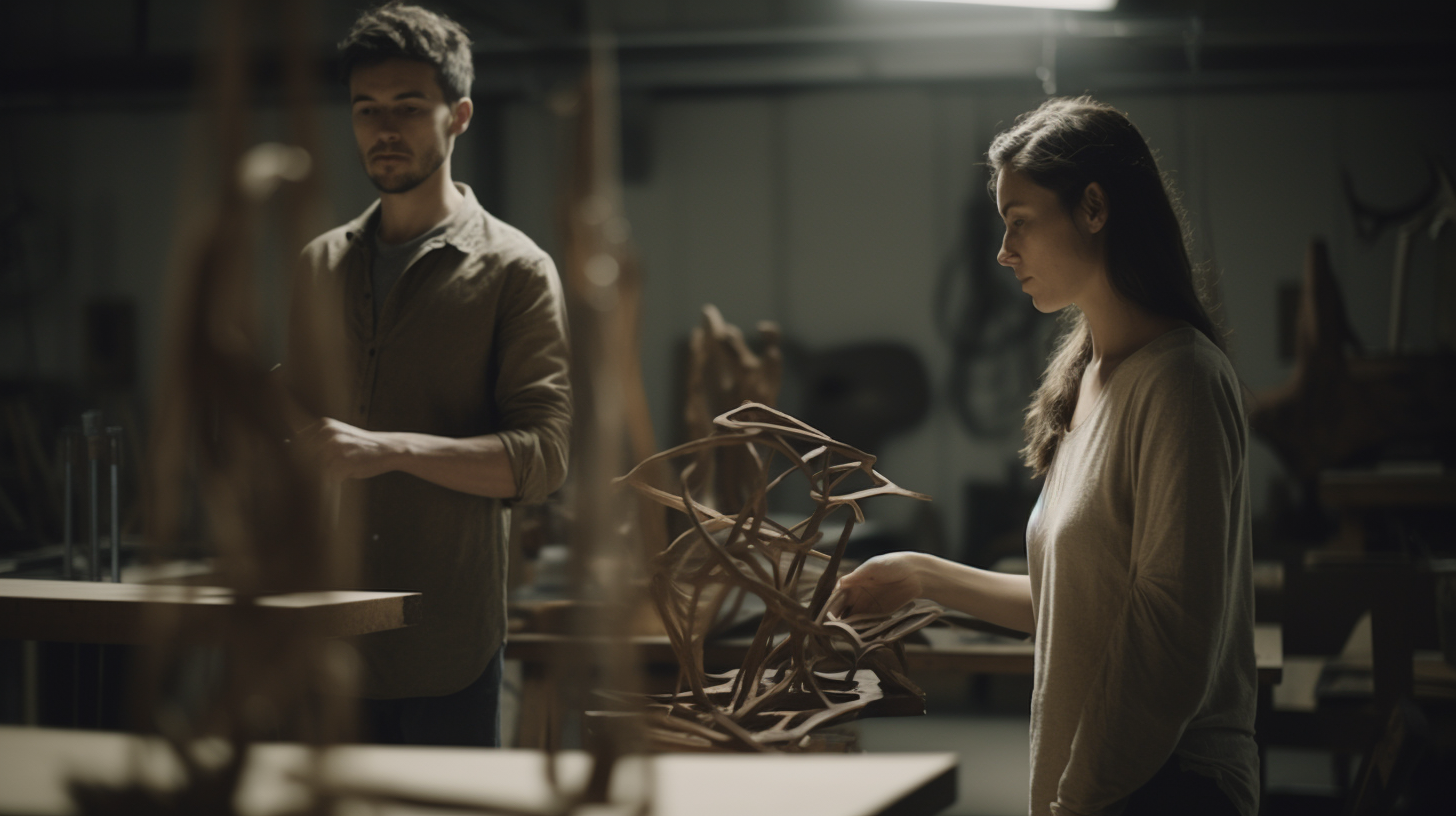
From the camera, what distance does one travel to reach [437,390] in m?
1.86

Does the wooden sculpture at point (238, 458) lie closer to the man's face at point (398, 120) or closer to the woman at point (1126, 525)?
the woman at point (1126, 525)

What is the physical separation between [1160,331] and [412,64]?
1.17 meters

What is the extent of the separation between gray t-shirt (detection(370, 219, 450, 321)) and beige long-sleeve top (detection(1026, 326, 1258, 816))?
1.08 meters

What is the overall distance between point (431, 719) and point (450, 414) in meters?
0.46

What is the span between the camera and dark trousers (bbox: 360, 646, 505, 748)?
71.3 inches

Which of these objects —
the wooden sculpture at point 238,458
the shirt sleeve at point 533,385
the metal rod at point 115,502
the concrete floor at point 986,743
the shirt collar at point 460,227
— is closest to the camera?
the wooden sculpture at point 238,458

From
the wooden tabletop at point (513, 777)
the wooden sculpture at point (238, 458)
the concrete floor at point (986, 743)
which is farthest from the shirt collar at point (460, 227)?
the concrete floor at point (986, 743)

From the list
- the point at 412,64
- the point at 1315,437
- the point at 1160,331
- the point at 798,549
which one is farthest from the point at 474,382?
the point at 1315,437

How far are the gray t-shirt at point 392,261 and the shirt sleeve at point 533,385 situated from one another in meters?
0.15

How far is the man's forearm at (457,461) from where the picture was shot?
1.67 m

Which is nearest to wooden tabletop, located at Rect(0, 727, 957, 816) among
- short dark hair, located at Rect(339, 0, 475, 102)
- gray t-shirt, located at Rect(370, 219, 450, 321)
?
gray t-shirt, located at Rect(370, 219, 450, 321)

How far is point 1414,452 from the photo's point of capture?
16.8 ft

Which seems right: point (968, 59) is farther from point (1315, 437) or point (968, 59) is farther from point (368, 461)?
point (368, 461)

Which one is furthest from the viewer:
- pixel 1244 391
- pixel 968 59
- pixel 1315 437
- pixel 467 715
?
pixel 968 59
